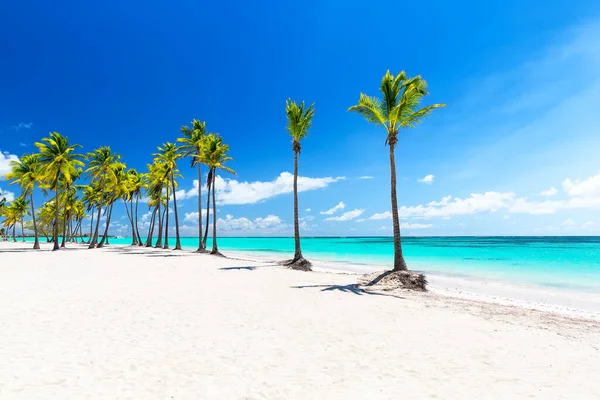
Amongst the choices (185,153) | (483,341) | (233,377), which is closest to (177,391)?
(233,377)

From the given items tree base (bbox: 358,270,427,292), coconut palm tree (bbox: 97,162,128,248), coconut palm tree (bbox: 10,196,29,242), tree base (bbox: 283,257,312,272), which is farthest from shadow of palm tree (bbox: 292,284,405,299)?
coconut palm tree (bbox: 10,196,29,242)

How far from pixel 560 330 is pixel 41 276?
19686 millimetres

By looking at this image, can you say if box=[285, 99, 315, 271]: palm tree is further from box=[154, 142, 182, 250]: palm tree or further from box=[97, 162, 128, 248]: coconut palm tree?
box=[97, 162, 128, 248]: coconut palm tree

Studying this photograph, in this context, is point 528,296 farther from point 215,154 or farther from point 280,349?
point 215,154

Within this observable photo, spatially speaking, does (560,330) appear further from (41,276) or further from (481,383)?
(41,276)

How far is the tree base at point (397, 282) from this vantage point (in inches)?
547

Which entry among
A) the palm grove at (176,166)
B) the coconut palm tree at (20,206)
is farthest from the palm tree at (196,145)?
the coconut palm tree at (20,206)

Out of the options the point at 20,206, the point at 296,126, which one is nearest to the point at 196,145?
the point at 296,126

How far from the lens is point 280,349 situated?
595cm

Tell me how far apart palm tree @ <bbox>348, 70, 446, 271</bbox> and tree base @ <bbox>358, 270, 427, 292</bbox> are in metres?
0.81

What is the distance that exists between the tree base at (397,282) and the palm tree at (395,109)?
806 millimetres

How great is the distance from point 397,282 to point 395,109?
8543 millimetres

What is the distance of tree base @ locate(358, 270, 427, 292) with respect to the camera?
13.9 m

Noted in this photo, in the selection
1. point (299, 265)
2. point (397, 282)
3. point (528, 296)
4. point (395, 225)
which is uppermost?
point (395, 225)
